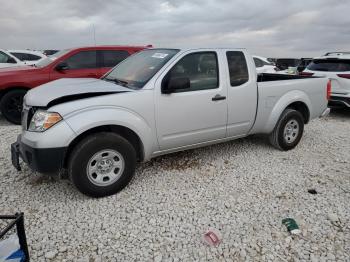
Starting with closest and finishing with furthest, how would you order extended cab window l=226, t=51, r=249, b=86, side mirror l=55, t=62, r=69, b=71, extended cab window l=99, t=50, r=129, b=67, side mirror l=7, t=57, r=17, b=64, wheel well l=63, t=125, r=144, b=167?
wheel well l=63, t=125, r=144, b=167, extended cab window l=226, t=51, r=249, b=86, side mirror l=55, t=62, r=69, b=71, extended cab window l=99, t=50, r=129, b=67, side mirror l=7, t=57, r=17, b=64

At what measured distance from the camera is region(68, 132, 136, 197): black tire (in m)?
3.19

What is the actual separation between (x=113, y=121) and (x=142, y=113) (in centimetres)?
38

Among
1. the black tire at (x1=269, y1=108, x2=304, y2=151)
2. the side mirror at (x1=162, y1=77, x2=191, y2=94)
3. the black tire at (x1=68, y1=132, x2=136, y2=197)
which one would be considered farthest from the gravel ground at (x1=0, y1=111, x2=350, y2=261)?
the side mirror at (x1=162, y1=77, x2=191, y2=94)

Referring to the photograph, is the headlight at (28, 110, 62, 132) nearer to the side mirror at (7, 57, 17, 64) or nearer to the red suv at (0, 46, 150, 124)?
the red suv at (0, 46, 150, 124)

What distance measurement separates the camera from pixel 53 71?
6832mm

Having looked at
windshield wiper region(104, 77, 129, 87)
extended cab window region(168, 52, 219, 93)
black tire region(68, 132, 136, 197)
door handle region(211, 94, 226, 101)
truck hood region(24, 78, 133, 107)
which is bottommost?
black tire region(68, 132, 136, 197)

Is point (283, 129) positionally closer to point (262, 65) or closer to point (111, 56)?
point (111, 56)

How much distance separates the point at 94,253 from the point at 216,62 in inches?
111

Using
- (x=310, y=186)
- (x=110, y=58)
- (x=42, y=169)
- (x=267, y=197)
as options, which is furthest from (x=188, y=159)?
(x=110, y=58)

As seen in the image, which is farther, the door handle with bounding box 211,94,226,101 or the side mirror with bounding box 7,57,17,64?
the side mirror with bounding box 7,57,17,64

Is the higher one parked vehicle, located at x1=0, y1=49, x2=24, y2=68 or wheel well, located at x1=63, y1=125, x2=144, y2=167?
parked vehicle, located at x1=0, y1=49, x2=24, y2=68

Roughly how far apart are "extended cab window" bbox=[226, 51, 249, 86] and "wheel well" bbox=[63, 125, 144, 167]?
5.18 feet

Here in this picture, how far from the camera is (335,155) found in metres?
4.99

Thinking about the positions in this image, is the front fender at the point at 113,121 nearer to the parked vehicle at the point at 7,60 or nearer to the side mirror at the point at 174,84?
the side mirror at the point at 174,84
